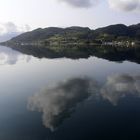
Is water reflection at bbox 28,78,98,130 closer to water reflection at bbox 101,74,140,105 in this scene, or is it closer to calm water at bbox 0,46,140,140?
calm water at bbox 0,46,140,140

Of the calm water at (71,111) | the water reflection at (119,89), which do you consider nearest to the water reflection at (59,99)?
the calm water at (71,111)

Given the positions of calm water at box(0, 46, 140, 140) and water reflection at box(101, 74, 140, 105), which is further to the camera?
water reflection at box(101, 74, 140, 105)

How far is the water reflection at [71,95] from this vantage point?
46.4m

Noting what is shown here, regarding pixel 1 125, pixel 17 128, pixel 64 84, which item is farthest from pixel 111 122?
pixel 64 84

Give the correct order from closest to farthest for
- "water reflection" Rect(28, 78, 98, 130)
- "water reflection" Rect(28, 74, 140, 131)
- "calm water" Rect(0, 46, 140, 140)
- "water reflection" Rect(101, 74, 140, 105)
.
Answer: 1. "calm water" Rect(0, 46, 140, 140)
2. "water reflection" Rect(28, 78, 98, 130)
3. "water reflection" Rect(28, 74, 140, 131)
4. "water reflection" Rect(101, 74, 140, 105)

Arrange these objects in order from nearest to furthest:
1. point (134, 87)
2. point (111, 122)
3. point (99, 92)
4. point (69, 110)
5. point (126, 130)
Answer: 1. point (126, 130)
2. point (111, 122)
3. point (69, 110)
4. point (99, 92)
5. point (134, 87)

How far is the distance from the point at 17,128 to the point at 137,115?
1873 cm

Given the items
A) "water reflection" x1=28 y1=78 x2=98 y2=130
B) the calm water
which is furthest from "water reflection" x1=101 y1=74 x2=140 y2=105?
"water reflection" x1=28 y1=78 x2=98 y2=130

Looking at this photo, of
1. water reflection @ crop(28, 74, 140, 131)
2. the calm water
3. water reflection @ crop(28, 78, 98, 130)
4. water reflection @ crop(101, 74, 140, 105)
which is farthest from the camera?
water reflection @ crop(101, 74, 140, 105)

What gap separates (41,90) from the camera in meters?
66.9

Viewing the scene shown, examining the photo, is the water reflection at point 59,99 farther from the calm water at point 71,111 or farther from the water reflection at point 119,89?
the water reflection at point 119,89

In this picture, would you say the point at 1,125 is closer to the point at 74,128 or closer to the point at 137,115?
the point at 74,128

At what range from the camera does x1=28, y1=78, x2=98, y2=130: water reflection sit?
45000 millimetres

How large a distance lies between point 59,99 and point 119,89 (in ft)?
51.8
